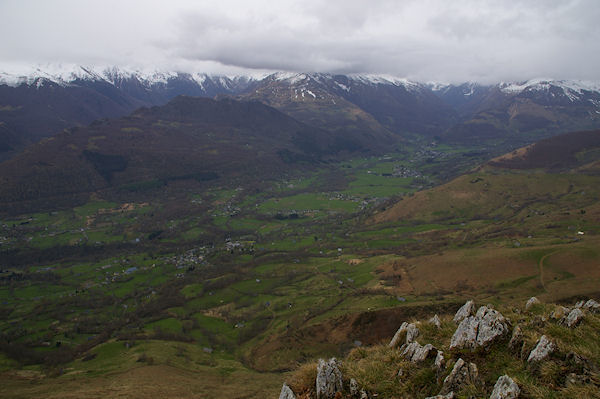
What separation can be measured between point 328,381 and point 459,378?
5.97m

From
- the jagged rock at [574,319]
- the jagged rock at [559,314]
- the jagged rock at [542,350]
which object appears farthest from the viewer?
the jagged rock at [559,314]

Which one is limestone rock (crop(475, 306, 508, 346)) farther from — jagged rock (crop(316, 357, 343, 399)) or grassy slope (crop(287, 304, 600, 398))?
jagged rock (crop(316, 357, 343, 399))

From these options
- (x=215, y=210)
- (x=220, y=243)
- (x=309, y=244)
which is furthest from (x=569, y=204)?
(x=215, y=210)

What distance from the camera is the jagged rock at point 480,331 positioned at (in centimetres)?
1731

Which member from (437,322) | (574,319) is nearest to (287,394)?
(437,322)

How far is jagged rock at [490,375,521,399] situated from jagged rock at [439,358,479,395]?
59.2 inches

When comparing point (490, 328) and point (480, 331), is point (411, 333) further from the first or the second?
point (490, 328)

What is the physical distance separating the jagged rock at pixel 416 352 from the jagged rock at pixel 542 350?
4.41 m

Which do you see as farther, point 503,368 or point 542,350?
point 503,368

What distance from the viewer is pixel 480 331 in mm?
17609

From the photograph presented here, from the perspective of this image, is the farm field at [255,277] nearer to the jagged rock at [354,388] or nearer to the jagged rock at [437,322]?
the jagged rock at [437,322]

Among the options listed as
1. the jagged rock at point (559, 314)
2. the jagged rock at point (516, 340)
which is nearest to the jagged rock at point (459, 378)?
the jagged rock at point (516, 340)

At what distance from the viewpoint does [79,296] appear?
96.8 m

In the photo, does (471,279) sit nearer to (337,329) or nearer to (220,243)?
(337,329)
